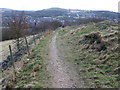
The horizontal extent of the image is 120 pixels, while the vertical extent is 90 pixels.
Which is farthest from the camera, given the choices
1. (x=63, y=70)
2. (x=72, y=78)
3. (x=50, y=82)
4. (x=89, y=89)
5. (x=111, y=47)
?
(x=111, y=47)

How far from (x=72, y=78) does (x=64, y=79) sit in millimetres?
513

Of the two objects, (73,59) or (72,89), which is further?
(73,59)

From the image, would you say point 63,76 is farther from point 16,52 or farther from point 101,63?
point 16,52

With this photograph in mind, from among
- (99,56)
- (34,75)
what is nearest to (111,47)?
(99,56)

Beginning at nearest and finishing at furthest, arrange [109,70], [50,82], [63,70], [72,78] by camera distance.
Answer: [50,82] < [72,78] < [109,70] < [63,70]

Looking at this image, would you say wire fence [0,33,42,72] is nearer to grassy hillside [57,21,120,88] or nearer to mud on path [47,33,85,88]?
mud on path [47,33,85,88]

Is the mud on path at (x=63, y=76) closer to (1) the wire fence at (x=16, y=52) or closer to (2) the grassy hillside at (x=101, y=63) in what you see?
(2) the grassy hillside at (x=101, y=63)

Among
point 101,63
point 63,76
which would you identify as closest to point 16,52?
point 101,63

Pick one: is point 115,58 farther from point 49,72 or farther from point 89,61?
point 49,72

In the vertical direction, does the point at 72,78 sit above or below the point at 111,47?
below

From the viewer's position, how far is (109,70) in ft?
39.7

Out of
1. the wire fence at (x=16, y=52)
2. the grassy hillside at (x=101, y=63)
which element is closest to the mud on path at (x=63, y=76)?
the grassy hillside at (x=101, y=63)

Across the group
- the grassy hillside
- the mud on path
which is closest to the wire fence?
the mud on path

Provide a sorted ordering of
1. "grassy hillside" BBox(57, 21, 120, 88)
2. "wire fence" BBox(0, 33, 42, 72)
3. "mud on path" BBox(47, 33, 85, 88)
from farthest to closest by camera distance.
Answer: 1. "wire fence" BBox(0, 33, 42, 72)
2. "grassy hillside" BBox(57, 21, 120, 88)
3. "mud on path" BBox(47, 33, 85, 88)
